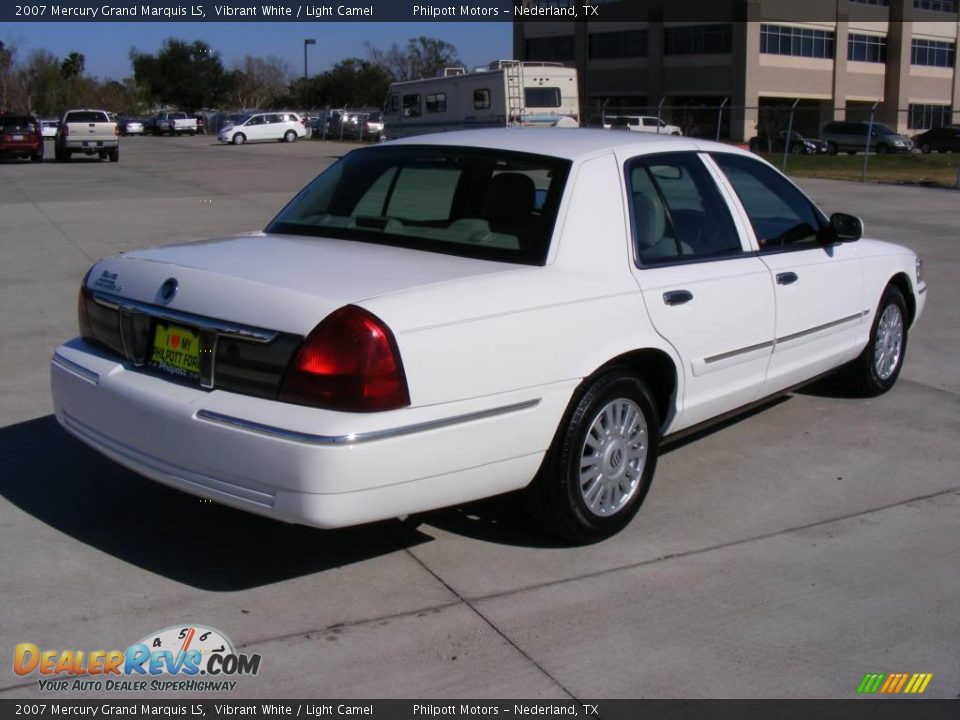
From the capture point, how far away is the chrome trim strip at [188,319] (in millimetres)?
3893

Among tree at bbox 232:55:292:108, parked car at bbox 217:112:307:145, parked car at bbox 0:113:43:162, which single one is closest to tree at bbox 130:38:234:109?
tree at bbox 232:55:292:108

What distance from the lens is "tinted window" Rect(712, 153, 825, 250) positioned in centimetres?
576

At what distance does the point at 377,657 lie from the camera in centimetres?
368

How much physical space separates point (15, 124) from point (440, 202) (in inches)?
1400

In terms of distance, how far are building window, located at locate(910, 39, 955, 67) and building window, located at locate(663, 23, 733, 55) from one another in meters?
13.9

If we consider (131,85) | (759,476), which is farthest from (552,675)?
(131,85)

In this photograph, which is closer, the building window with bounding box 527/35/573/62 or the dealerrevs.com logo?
the dealerrevs.com logo

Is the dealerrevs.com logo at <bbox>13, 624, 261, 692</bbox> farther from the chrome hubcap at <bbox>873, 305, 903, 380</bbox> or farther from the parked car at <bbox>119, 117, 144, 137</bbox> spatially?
the parked car at <bbox>119, 117, 144, 137</bbox>

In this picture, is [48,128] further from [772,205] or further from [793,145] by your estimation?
[772,205]

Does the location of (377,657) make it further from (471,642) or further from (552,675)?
(552,675)

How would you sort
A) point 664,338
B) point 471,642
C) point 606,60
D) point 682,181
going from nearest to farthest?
point 471,642, point 664,338, point 682,181, point 606,60

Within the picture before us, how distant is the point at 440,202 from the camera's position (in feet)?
17.4

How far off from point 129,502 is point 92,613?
114 centimetres

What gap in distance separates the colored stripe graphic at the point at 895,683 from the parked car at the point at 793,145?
45.0 metres
